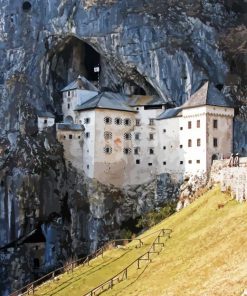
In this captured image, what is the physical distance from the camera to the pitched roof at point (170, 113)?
88.7 meters

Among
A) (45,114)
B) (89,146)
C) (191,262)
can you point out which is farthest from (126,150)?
(191,262)

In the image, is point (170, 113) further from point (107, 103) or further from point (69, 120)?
point (69, 120)

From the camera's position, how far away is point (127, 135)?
3629 inches

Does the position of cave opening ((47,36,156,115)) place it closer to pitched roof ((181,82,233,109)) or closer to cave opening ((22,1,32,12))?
cave opening ((22,1,32,12))

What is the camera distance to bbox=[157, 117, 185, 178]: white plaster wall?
8762 cm

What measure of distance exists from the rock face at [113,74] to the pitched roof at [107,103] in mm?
3820

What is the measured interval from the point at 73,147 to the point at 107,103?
741 centimetres

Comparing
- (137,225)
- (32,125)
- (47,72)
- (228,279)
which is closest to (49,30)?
(47,72)

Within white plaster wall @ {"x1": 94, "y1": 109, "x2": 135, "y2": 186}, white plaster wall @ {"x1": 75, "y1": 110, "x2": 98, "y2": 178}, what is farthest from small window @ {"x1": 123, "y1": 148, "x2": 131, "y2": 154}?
white plaster wall @ {"x1": 75, "y1": 110, "x2": 98, "y2": 178}

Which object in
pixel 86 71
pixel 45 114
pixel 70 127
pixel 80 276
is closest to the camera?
pixel 80 276

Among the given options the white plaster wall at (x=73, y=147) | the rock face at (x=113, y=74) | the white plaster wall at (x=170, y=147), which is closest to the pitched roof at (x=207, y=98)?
the white plaster wall at (x=170, y=147)

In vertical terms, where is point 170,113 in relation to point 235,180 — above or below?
above

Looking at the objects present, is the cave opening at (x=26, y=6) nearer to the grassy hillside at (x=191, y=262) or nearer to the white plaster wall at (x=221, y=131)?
the white plaster wall at (x=221, y=131)

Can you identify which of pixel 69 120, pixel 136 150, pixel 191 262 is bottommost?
pixel 191 262
